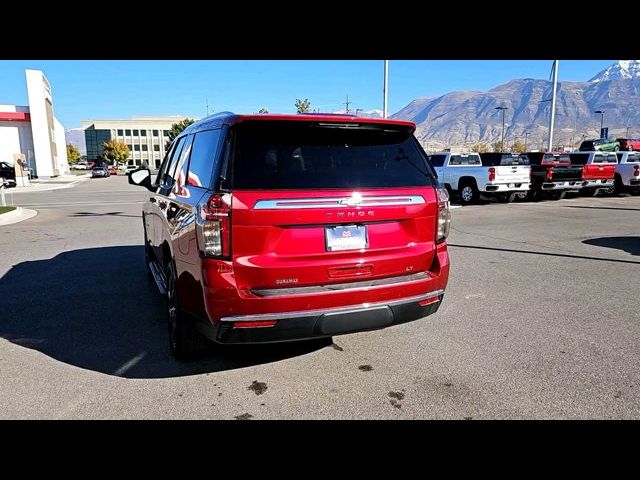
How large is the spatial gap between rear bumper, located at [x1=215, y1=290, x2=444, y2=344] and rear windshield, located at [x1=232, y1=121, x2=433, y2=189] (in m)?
0.86

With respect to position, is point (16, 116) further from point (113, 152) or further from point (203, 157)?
point (113, 152)

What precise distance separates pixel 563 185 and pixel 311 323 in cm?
1838

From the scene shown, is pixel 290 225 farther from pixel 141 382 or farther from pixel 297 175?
pixel 141 382

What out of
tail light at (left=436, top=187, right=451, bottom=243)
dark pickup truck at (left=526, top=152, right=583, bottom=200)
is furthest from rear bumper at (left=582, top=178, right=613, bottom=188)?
tail light at (left=436, top=187, right=451, bottom=243)

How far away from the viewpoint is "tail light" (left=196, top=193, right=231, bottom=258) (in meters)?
3.07

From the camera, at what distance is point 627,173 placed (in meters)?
21.0

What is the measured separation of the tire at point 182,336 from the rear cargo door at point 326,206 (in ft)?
3.08

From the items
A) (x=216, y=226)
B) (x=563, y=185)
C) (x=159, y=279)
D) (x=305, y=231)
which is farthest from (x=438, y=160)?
(x=216, y=226)

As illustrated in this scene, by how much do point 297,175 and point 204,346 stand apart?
5.45 feet

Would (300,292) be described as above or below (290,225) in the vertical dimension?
below

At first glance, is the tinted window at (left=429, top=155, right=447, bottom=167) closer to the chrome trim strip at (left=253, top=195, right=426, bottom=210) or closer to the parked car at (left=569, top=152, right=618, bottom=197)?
the parked car at (left=569, top=152, right=618, bottom=197)

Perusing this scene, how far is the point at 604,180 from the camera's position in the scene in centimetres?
1972
